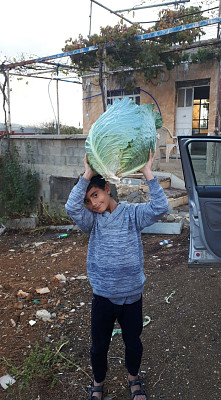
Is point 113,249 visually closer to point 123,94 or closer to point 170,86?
point 170,86

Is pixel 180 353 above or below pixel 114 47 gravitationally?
below

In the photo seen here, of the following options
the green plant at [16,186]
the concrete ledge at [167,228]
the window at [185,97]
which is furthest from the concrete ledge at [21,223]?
the window at [185,97]

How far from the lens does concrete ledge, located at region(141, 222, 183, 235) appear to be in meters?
5.79

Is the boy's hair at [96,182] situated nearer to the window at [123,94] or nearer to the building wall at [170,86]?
the building wall at [170,86]

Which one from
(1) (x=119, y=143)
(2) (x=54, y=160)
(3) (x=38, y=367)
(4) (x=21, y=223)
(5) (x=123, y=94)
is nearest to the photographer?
(1) (x=119, y=143)

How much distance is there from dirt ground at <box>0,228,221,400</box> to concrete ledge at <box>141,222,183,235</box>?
1.68ft

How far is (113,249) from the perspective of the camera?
200cm

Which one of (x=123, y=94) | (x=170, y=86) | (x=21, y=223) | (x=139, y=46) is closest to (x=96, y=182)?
(x=21, y=223)

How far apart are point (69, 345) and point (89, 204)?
63.5 inches

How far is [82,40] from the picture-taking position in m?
8.87

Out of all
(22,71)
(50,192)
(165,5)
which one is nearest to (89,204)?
(50,192)

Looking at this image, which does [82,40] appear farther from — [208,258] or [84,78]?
[208,258]

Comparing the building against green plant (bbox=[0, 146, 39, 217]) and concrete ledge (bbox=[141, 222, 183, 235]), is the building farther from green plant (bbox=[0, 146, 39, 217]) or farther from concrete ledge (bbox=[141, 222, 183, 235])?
concrete ledge (bbox=[141, 222, 183, 235])

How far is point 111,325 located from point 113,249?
55 centimetres
